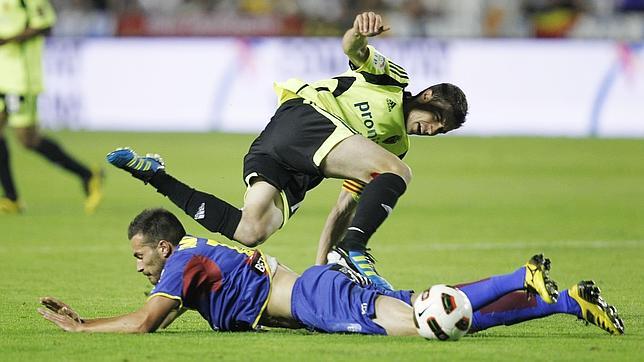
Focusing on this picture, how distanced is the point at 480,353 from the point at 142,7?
21.3 meters

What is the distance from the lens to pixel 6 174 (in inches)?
561

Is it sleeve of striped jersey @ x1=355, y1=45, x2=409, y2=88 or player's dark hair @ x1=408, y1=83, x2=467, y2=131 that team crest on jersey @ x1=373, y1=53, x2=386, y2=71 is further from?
player's dark hair @ x1=408, y1=83, x2=467, y2=131

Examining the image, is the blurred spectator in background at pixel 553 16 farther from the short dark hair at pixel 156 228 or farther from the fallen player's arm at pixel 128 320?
the fallen player's arm at pixel 128 320

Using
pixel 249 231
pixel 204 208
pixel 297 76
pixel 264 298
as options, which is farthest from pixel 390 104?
pixel 297 76

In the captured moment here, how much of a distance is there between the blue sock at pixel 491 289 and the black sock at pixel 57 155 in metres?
8.43

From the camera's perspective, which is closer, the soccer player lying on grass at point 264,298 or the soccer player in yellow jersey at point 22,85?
the soccer player lying on grass at point 264,298

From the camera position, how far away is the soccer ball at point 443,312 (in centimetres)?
662

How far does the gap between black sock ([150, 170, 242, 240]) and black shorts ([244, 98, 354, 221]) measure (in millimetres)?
316

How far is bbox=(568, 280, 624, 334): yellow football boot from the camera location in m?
7.05

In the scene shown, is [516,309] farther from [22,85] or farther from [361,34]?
[22,85]

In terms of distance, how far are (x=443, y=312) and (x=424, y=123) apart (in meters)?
2.31

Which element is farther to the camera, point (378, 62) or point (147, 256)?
point (378, 62)

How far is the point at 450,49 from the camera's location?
936 inches

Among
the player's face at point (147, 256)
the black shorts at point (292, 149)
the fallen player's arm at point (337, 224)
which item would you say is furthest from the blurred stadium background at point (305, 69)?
the player's face at point (147, 256)
